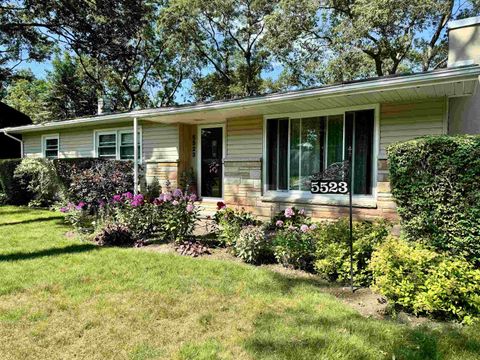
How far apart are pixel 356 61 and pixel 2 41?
1453cm

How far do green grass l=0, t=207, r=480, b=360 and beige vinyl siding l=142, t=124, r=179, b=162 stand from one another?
4.84m

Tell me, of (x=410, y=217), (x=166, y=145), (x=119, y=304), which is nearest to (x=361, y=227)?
(x=410, y=217)

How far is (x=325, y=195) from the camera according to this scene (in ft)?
23.1

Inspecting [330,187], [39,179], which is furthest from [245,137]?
[39,179]

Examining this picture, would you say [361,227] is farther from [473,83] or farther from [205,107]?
[205,107]

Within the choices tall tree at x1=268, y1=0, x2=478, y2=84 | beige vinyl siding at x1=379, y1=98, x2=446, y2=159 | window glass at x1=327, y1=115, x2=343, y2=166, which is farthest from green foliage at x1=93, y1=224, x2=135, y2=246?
tall tree at x1=268, y1=0, x2=478, y2=84

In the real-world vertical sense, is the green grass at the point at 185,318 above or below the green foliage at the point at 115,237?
below

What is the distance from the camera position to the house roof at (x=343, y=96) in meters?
4.84

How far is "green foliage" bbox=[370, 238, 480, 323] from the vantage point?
11.1 feet

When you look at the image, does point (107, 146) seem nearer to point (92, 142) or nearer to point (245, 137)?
point (92, 142)

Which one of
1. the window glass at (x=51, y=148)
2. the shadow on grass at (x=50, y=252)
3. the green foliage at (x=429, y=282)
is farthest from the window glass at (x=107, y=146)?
the green foliage at (x=429, y=282)

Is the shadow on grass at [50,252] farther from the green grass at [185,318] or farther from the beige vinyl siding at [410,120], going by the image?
the beige vinyl siding at [410,120]

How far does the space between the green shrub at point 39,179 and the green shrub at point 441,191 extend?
942 cm

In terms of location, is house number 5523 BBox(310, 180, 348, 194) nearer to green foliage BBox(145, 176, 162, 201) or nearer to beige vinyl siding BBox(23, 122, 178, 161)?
beige vinyl siding BBox(23, 122, 178, 161)
